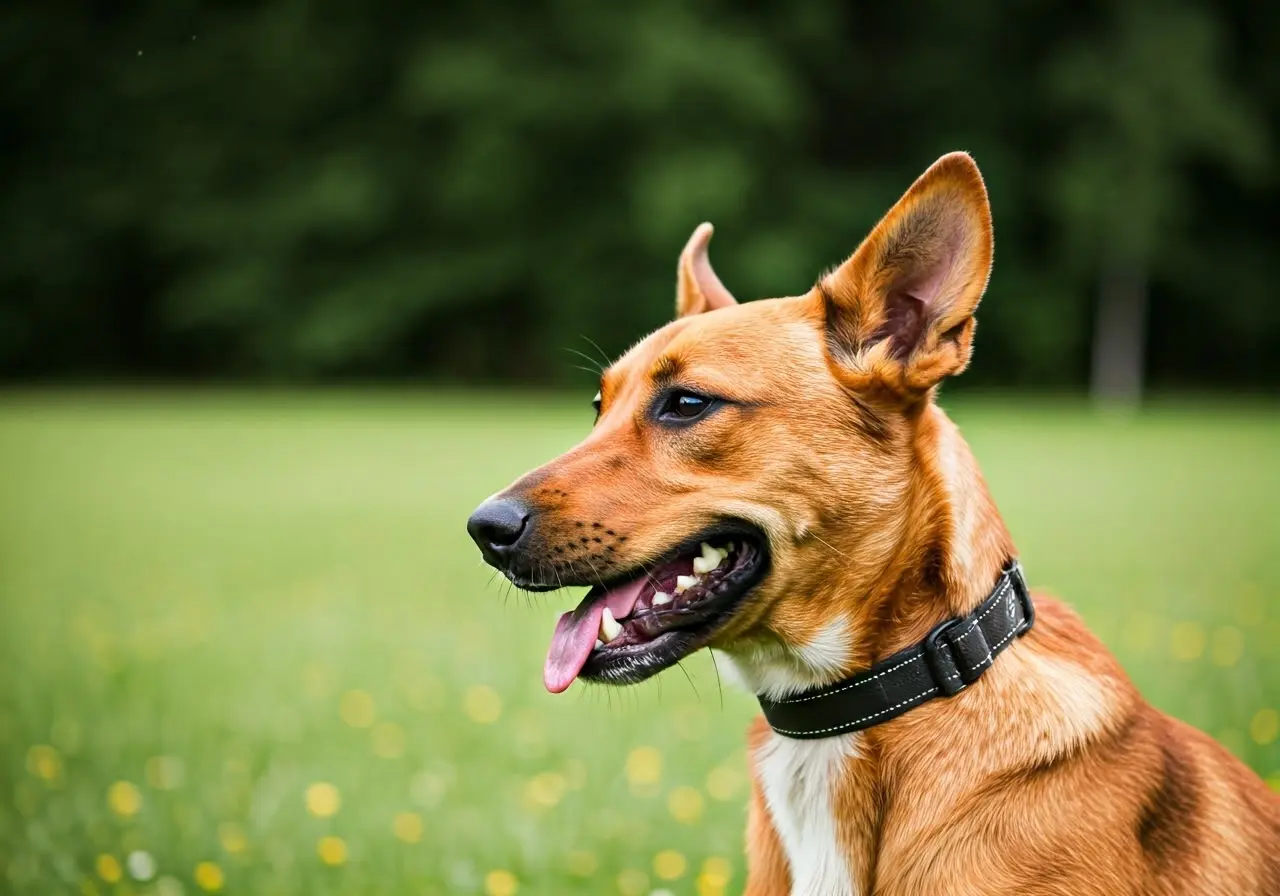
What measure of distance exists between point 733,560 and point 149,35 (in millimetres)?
33028

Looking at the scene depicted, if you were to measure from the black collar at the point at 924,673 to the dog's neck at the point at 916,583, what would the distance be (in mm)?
54

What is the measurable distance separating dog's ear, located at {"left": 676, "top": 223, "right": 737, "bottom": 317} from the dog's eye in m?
0.70

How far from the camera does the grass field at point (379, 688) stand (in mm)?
4398

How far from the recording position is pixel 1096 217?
31969mm

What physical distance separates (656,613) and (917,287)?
3.58 feet

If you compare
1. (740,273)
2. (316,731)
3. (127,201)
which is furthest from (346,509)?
(127,201)

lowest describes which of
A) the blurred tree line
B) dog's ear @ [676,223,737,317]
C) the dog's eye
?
the blurred tree line

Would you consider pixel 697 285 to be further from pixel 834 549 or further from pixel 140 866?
pixel 140 866

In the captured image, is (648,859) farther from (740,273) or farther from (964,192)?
(740,273)

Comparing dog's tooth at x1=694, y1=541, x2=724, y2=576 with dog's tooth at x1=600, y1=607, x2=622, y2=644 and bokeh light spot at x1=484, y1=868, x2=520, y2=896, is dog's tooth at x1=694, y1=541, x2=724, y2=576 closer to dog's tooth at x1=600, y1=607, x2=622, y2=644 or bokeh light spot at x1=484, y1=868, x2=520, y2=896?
dog's tooth at x1=600, y1=607, x2=622, y2=644

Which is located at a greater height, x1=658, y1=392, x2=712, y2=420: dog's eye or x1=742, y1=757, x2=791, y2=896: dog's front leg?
x1=658, y1=392, x2=712, y2=420: dog's eye

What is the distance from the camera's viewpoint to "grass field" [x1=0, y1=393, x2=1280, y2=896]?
4.40m

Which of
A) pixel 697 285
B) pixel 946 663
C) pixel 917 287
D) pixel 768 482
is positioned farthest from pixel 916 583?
pixel 697 285

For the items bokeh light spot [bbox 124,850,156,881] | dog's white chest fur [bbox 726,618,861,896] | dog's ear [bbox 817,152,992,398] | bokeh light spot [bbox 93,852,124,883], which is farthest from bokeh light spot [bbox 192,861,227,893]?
dog's ear [bbox 817,152,992,398]
